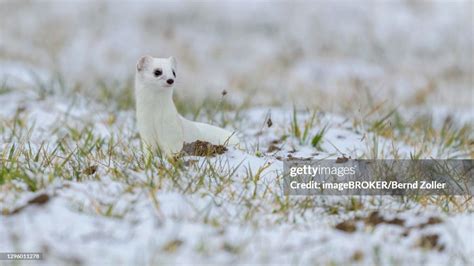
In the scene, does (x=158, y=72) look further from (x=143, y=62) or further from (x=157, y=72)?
(x=143, y=62)

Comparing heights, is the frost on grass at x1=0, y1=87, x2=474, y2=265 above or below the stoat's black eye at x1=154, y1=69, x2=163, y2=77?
below

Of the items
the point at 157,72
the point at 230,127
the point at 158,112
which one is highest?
the point at 157,72

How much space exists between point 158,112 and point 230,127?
137 centimetres

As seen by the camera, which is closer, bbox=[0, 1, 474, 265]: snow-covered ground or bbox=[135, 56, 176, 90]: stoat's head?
bbox=[0, 1, 474, 265]: snow-covered ground

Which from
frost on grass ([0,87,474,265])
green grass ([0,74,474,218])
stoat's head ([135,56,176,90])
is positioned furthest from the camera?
stoat's head ([135,56,176,90])

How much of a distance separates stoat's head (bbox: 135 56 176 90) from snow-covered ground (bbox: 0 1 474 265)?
44 cm

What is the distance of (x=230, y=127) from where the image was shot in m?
5.20

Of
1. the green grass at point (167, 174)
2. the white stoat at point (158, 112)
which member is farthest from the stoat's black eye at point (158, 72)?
the green grass at point (167, 174)

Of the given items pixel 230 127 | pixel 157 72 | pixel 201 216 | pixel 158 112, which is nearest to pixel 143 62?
pixel 157 72

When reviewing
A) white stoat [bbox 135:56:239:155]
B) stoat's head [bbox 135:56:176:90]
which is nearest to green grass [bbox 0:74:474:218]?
white stoat [bbox 135:56:239:155]

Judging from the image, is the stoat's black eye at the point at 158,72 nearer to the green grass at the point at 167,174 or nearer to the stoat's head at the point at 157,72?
the stoat's head at the point at 157,72

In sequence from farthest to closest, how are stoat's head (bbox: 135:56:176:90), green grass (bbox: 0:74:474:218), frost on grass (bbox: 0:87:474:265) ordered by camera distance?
1. stoat's head (bbox: 135:56:176:90)
2. green grass (bbox: 0:74:474:218)
3. frost on grass (bbox: 0:87:474:265)

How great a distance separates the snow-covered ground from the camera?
2.69 m

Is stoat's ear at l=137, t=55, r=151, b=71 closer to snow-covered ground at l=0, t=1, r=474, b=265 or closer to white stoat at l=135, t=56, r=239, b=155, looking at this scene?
white stoat at l=135, t=56, r=239, b=155
